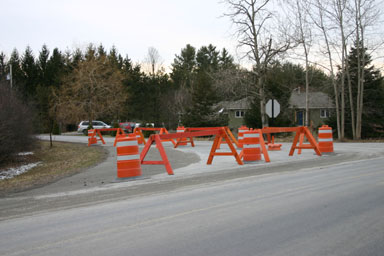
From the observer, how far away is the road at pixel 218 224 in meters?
4.61

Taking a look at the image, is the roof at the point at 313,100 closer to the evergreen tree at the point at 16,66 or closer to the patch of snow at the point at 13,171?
the patch of snow at the point at 13,171

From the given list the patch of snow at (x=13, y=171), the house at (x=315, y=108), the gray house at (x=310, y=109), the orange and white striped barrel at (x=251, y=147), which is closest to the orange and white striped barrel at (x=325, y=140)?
the orange and white striped barrel at (x=251, y=147)

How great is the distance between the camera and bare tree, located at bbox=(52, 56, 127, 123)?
5459 centimetres

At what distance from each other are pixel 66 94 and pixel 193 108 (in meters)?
21.7

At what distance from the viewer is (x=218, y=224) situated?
18.4 feet

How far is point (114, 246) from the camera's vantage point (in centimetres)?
473

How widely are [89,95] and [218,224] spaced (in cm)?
5235

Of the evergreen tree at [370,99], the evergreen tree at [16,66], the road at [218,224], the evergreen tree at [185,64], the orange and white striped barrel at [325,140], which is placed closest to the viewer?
the road at [218,224]

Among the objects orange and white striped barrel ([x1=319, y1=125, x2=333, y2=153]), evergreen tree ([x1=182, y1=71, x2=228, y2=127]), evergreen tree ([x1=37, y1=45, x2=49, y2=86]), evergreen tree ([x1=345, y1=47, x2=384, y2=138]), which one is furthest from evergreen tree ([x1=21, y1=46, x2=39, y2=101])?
orange and white striped barrel ([x1=319, y1=125, x2=333, y2=153])

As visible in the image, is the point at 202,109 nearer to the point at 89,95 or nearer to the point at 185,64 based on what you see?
the point at 89,95

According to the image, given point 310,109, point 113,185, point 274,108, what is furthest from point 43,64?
point 113,185

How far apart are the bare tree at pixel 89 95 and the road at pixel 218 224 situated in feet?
159

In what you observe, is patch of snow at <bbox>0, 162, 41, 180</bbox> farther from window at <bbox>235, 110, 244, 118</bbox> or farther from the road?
window at <bbox>235, 110, 244, 118</bbox>

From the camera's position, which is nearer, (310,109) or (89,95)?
(89,95)
